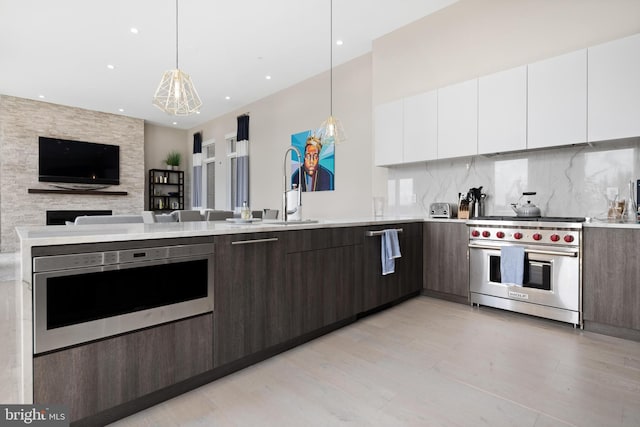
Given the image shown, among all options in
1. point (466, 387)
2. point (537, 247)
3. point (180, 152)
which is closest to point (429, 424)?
point (466, 387)

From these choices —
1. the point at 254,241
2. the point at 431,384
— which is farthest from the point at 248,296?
the point at 431,384

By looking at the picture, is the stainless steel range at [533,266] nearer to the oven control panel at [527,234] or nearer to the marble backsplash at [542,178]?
the oven control panel at [527,234]

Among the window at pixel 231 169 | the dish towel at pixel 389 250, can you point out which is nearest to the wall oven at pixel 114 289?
the dish towel at pixel 389 250

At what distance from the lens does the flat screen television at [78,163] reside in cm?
757

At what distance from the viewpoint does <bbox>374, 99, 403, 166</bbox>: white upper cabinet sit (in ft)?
13.3

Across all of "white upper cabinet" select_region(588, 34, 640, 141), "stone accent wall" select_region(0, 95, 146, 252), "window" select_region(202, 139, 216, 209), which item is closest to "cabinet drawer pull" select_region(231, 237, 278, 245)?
"white upper cabinet" select_region(588, 34, 640, 141)

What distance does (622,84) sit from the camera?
2.58m

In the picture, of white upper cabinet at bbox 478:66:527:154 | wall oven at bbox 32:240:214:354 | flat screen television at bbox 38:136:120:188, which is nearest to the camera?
wall oven at bbox 32:240:214:354

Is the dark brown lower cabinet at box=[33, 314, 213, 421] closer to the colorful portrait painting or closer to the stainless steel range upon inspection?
the stainless steel range

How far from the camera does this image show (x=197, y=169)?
947cm

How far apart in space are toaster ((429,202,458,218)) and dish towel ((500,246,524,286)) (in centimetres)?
78

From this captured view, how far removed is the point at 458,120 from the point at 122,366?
11.8ft

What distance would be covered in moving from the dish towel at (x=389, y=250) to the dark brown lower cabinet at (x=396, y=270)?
42mm

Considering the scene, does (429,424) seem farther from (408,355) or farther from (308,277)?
(308,277)
